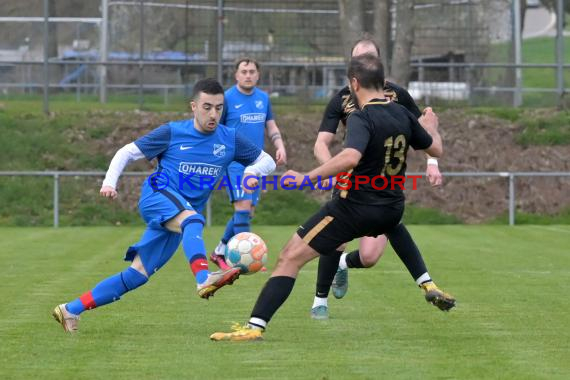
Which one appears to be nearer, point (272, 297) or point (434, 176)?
point (272, 297)

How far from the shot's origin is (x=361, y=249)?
9195mm

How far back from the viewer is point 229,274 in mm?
7398

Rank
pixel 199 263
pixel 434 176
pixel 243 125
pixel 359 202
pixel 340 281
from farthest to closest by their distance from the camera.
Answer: pixel 243 125, pixel 340 281, pixel 434 176, pixel 199 263, pixel 359 202

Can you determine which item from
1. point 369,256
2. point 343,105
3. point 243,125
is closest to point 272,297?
point 369,256

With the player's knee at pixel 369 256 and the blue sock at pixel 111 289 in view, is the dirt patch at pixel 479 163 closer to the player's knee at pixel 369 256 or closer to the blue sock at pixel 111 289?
the player's knee at pixel 369 256

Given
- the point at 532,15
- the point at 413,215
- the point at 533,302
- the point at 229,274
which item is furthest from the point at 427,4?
the point at 532,15

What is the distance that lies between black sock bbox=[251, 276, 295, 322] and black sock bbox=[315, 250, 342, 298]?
123cm

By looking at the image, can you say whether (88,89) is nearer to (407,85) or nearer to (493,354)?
(407,85)

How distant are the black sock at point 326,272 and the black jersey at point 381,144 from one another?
1.14 m

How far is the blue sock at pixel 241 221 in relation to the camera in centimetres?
1264

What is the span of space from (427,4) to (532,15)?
28344 mm

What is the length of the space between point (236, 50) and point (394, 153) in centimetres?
1733

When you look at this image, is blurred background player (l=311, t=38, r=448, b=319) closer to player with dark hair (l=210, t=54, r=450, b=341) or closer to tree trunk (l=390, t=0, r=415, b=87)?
player with dark hair (l=210, t=54, r=450, b=341)

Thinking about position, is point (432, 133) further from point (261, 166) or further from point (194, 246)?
point (194, 246)
